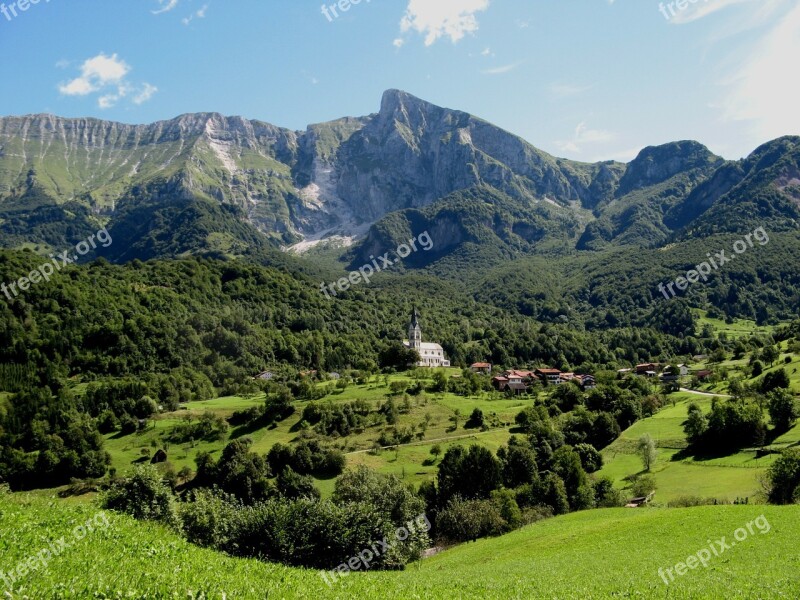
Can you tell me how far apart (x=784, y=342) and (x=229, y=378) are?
131 metres

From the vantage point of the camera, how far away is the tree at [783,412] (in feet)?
224

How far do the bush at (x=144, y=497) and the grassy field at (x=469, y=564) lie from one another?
590 inches

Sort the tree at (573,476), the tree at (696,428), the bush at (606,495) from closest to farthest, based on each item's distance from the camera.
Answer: the bush at (606,495), the tree at (573,476), the tree at (696,428)

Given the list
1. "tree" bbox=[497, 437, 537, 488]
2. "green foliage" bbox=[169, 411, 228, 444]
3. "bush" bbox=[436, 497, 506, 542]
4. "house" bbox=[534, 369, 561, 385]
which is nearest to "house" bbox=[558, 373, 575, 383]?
"house" bbox=[534, 369, 561, 385]

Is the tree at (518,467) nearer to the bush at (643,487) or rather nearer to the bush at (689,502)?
the bush at (643,487)

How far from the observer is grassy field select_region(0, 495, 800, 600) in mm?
12781

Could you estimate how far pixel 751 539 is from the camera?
2869cm

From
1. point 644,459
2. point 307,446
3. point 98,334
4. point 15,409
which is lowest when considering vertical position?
point 644,459

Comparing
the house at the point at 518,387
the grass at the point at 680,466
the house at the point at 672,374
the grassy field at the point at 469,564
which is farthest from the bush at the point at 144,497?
the house at the point at 672,374

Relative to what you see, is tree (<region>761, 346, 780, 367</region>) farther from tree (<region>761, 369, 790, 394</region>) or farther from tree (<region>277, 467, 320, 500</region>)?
tree (<region>277, 467, 320, 500</region>)

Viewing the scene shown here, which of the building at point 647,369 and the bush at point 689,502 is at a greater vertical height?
the bush at point 689,502

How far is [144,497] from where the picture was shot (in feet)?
131

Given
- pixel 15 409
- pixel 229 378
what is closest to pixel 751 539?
pixel 15 409

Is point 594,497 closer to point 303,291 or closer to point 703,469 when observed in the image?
point 703,469
